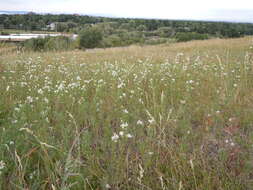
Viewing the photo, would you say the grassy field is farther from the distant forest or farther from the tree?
the tree

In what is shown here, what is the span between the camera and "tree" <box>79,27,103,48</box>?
40656 mm

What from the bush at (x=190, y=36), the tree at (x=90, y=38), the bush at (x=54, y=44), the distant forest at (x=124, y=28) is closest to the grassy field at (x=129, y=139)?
the bush at (x=54, y=44)

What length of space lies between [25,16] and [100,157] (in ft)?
43.1

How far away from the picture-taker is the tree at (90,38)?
1601 inches

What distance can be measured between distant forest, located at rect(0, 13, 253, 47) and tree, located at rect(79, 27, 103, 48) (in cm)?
76

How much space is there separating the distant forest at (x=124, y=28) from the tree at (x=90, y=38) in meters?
0.76

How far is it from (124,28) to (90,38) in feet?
21.7

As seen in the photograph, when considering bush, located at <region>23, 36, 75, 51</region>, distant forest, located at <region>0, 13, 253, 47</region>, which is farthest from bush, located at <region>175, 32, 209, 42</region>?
bush, located at <region>23, 36, 75, 51</region>

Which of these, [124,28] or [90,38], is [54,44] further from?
[90,38]

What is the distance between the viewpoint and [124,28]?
129 feet

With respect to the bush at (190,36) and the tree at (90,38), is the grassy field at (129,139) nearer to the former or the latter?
the bush at (190,36)

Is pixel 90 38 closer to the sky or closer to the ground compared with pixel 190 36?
closer to the ground

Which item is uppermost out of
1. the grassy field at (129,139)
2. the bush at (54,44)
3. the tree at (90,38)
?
the tree at (90,38)

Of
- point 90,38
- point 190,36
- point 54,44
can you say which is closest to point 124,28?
point 90,38
